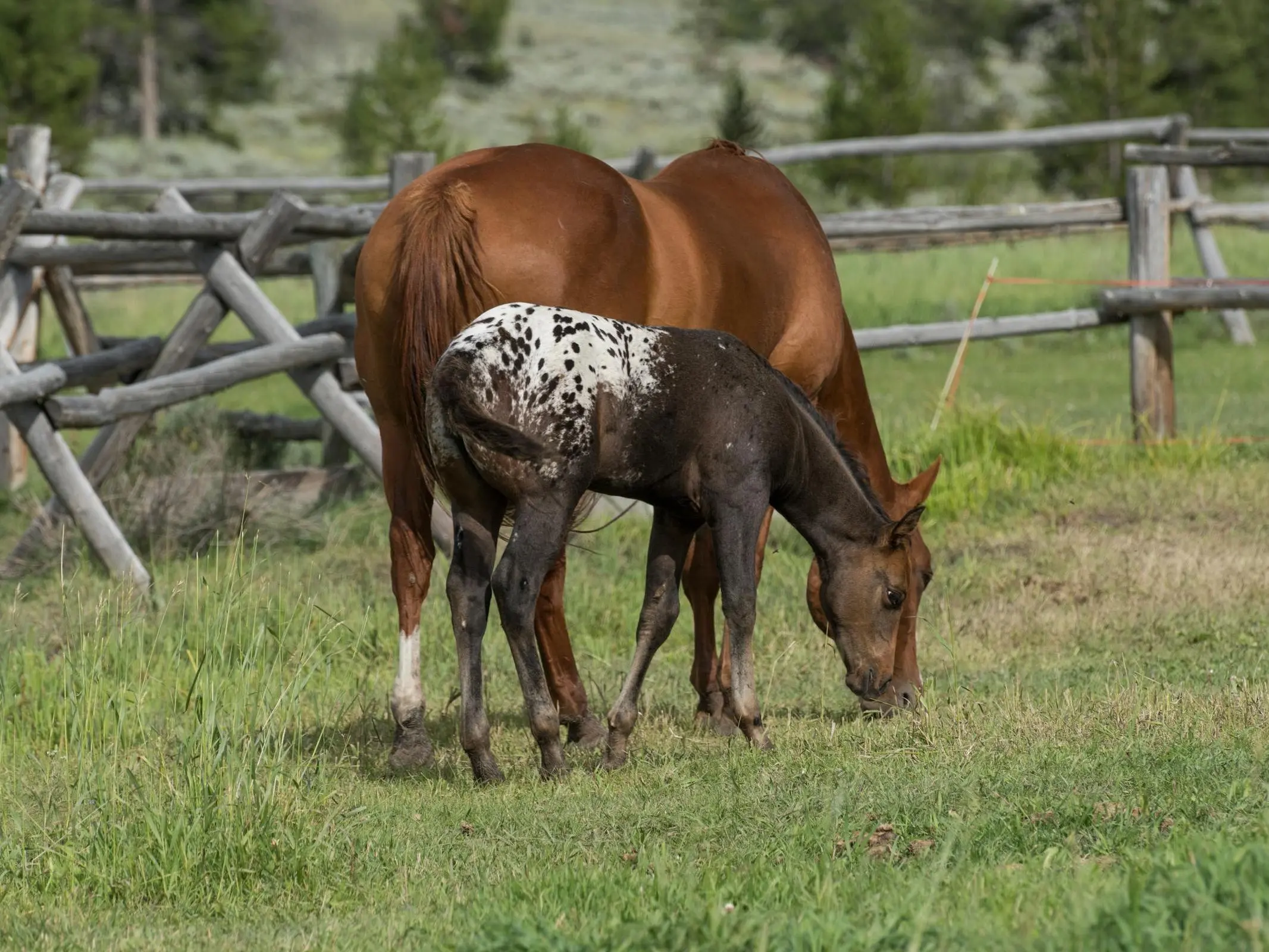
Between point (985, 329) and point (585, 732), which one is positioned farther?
point (985, 329)

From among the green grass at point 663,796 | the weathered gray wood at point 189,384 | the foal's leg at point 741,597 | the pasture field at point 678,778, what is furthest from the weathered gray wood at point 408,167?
the foal's leg at point 741,597

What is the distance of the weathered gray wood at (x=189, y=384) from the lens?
8.16 meters

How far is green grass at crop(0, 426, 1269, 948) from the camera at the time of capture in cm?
345

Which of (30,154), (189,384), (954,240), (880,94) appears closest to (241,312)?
(189,384)

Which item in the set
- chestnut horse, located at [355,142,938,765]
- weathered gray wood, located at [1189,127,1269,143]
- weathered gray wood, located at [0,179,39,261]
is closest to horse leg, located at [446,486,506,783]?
chestnut horse, located at [355,142,938,765]

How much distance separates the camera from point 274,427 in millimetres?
10562

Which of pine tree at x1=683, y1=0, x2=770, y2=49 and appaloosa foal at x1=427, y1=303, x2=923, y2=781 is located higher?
appaloosa foal at x1=427, y1=303, x2=923, y2=781

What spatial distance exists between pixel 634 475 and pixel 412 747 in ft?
4.02

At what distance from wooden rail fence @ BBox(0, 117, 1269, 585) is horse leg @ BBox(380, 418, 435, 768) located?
2109mm

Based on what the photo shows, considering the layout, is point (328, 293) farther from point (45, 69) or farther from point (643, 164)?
point (45, 69)

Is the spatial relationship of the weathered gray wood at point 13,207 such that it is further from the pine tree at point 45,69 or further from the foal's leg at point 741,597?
the pine tree at point 45,69

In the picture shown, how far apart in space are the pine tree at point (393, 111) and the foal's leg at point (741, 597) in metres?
27.8

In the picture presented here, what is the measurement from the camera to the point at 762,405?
5.30m

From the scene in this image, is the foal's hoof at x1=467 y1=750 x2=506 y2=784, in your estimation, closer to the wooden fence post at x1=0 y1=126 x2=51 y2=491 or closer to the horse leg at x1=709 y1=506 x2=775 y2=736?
the horse leg at x1=709 y1=506 x2=775 y2=736
